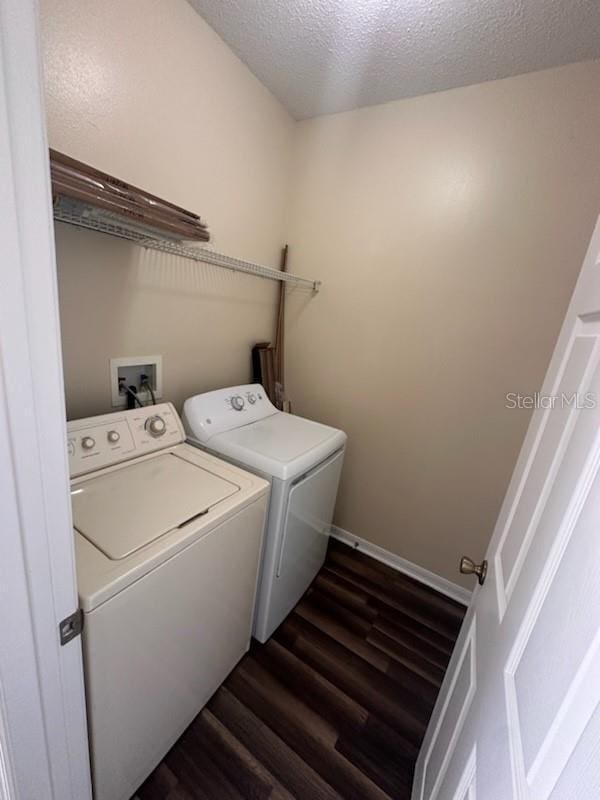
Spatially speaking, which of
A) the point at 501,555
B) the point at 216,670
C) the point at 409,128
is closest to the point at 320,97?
the point at 409,128

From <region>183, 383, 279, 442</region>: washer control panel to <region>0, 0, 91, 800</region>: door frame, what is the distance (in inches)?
38.6

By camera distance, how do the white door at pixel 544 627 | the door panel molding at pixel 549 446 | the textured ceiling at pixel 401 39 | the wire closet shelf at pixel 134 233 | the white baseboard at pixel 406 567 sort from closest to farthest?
the white door at pixel 544 627
the door panel molding at pixel 549 446
the wire closet shelf at pixel 134 233
the textured ceiling at pixel 401 39
the white baseboard at pixel 406 567

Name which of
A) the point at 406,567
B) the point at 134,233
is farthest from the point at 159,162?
the point at 406,567

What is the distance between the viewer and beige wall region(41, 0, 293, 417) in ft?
3.64

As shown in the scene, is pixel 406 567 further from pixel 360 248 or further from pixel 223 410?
pixel 360 248

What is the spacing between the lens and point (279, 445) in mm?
1532

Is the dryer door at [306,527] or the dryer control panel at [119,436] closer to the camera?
the dryer control panel at [119,436]

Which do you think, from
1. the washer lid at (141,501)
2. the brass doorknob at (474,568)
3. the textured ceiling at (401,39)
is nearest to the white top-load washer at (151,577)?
the washer lid at (141,501)

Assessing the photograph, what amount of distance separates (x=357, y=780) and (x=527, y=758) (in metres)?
1.16

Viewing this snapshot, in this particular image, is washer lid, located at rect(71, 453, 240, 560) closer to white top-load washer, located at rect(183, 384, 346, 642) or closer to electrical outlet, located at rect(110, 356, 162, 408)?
white top-load washer, located at rect(183, 384, 346, 642)

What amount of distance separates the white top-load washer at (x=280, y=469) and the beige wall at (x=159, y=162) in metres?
0.27

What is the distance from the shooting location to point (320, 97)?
5.81ft

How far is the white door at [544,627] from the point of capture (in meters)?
0.37

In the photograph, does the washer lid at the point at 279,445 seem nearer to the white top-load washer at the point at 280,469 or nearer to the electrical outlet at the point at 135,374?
the white top-load washer at the point at 280,469
